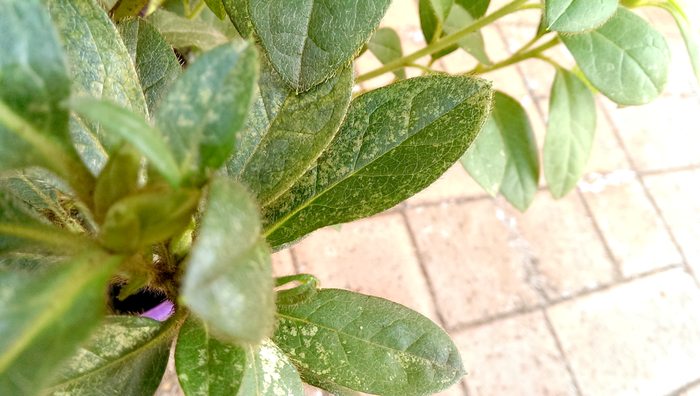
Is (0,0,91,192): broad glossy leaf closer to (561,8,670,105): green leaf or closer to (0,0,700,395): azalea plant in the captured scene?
(0,0,700,395): azalea plant

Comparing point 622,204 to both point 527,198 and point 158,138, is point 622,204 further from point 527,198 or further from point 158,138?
point 158,138

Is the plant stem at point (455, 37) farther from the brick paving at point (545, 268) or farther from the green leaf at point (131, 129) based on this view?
the brick paving at point (545, 268)

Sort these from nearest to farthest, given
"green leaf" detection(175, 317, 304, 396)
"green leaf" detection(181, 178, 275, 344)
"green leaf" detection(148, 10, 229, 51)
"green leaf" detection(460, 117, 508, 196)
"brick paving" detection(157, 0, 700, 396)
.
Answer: "green leaf" detection(181, 178, 275, 344)
"green leaf" detection(175, 317, 304, 396)
"green leaf" detection(148, 10, 229, 51)
"green leaf" detection(460, 117, 508, 196)
"brick paving" detection(157, 0, 700, 396)

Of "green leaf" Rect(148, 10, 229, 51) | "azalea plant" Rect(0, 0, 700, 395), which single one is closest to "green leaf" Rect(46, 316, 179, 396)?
"azalea plant" Rect(0, 0, 700, 395)

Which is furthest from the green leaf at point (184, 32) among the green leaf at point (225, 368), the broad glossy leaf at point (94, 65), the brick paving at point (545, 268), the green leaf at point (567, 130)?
the brick paving at point (545, 268)

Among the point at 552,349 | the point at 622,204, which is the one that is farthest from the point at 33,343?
the point at 622,204

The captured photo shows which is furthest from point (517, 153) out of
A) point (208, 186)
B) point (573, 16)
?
point (208, 186)
